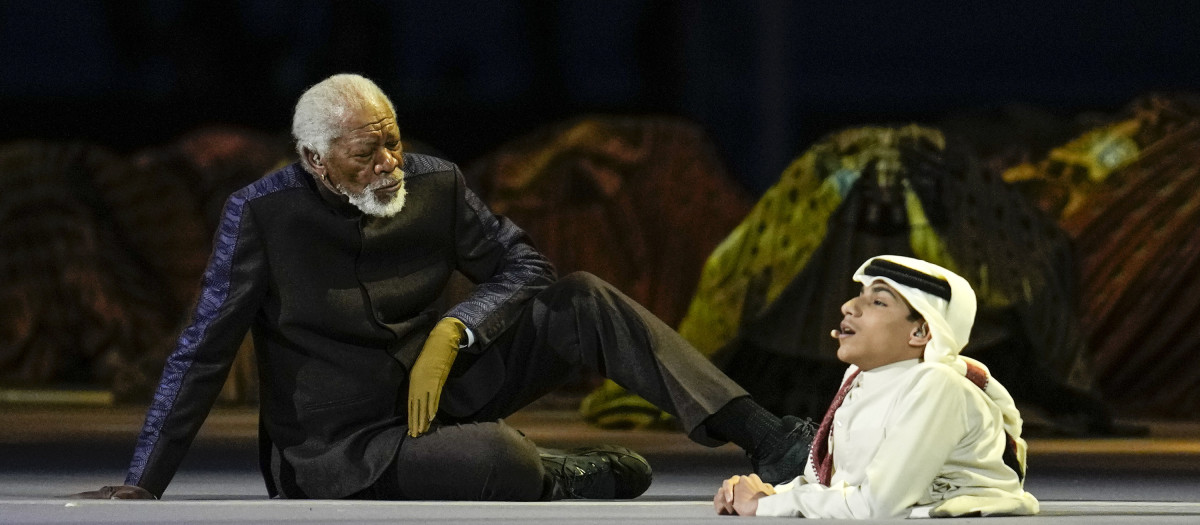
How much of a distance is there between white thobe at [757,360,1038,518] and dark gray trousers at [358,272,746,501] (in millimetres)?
336

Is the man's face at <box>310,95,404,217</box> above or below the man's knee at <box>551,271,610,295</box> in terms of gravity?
above

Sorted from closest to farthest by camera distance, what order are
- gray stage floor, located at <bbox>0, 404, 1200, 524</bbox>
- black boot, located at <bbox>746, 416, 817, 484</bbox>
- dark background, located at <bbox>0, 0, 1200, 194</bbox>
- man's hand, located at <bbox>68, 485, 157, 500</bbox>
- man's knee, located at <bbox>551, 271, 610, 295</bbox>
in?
gray stage floor, located at <bbox>0, 404, 1200, 524</bbox>, man's hand, located at <bbox>68, 485, 157, 500</bbox>, black boot, located at <bbox>746, 416, 817, 484</bbox>, man's knee, located at <bbox>551, 271, 610, 295</bbox>, dark background, located at <bbox>0, 0, 1200, 194</bbox>

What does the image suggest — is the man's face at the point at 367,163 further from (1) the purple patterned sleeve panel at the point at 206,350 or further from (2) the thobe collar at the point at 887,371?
(2) the thobe collar at the point at 887,371

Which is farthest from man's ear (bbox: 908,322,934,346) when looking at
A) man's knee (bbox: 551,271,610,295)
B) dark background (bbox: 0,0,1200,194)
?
dark background (bbox: 0,0,1200,194)

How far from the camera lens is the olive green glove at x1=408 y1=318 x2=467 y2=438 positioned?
280cm

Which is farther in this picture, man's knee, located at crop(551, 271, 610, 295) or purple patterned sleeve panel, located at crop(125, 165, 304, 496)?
man's knee, located at crop(551, 271, 610, 295)

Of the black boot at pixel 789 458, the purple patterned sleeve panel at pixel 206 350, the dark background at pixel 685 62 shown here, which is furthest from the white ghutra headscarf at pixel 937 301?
the dark background at pixel 685 62

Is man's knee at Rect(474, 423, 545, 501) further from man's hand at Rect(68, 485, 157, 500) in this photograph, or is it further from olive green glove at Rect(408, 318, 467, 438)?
man's hand at Rect(68, 485, 157, 500)

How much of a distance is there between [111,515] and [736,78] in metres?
5.18

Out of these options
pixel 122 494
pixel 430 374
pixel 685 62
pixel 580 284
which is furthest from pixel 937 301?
pixel 685 62

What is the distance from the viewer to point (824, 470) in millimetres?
2525

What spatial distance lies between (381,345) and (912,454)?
956 mm

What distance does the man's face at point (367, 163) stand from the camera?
9.04 ft

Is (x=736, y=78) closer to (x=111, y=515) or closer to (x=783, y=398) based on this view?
(x=783, y=398)
